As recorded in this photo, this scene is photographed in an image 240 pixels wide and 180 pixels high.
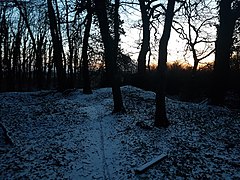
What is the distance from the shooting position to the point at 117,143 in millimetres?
7082

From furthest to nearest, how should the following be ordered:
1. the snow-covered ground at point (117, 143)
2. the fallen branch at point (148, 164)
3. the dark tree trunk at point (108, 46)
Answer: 1. the dark tree trunk at point (108, 46)
2. the snow-covered ground at point (117, 143)
3. the fallen branch at point (148, 164)

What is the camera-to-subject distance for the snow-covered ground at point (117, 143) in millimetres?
5430

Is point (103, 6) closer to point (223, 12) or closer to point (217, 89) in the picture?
point (223, 12)

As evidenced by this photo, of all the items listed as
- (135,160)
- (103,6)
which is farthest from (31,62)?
(135,160)

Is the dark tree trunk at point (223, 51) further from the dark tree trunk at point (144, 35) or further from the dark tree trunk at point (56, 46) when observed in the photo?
the dark tree trunk at point (56, 46)

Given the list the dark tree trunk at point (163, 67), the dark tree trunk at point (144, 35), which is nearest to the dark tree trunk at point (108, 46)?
the dark tree trunk at point (163, 67)

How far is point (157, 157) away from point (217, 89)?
693 centimetres

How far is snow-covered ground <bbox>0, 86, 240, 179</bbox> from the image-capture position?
5.43 metres

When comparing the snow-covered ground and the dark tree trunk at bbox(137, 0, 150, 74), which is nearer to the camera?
the snow-covered ground

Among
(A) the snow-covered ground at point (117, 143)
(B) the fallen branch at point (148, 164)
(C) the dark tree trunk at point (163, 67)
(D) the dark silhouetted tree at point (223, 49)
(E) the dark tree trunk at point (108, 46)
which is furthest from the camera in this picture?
(D) the dark silhouetted tree at point (223, 49)

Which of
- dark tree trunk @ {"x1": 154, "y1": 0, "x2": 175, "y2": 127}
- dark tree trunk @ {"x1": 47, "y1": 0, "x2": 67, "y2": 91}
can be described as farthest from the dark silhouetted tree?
dark tree trunk @ {"x1": 47, "y1": 0, "x2": 67, "y2": 91}

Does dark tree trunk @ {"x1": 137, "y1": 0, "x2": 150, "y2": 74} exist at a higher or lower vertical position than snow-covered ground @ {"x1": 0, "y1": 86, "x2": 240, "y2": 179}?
higher

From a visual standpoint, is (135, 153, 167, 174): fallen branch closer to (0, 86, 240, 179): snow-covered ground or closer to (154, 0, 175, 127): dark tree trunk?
(0, 86, 240, 179): snow-covered ground

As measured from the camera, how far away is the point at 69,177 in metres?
5.20
